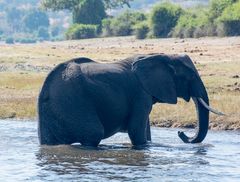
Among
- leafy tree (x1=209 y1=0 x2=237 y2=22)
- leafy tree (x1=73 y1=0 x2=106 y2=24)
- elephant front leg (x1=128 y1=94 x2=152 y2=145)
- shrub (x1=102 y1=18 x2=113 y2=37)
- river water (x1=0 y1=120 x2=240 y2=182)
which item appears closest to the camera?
river water (x1=0 y1=120 x2=240 y2=182)

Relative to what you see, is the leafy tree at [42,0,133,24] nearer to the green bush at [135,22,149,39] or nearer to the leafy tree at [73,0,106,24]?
the leafy tree at [73,0,106,24]

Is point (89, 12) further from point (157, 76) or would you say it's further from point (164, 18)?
point (157, 76)

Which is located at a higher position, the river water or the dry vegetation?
the river water

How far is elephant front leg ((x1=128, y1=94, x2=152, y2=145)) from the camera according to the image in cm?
2175

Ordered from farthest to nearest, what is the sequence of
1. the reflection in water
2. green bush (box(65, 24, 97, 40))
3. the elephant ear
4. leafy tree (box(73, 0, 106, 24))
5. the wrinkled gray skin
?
leafy tree (box(73, 0, 106, 24)) → green bush (box(65, 24, 97, 40)) → the elephant ear → the wrinkled gray skin → the reflection in water

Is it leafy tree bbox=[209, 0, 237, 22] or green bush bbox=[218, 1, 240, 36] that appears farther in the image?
leafy tree bbox=[209, 0, 237, 22]

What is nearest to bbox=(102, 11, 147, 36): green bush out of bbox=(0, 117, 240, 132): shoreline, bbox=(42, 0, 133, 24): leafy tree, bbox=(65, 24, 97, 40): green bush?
bbox=(65, 24, 97, 40): green bush

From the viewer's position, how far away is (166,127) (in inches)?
1083

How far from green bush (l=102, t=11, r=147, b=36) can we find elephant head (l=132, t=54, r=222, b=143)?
51055mm

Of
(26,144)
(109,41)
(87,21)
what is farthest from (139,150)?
(87,21)

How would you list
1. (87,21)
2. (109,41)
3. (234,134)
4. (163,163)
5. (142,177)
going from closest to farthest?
1. (142,177)
2. (163,163)
3. (234,134)
4. (109,41)
5. (87,21)

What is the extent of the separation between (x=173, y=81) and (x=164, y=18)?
152ft

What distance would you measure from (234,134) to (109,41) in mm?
38727

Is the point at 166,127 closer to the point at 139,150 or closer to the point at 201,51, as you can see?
the point at 139,150
